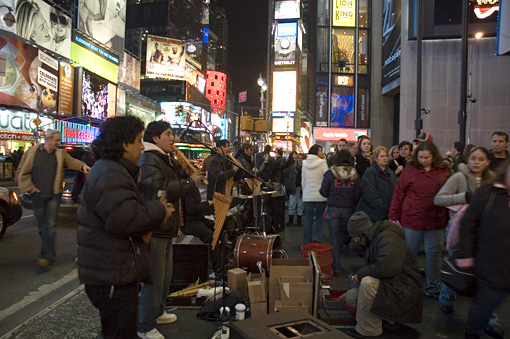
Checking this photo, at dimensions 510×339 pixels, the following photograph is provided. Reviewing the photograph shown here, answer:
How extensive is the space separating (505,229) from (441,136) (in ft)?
79.1

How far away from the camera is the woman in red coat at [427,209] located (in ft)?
18.0

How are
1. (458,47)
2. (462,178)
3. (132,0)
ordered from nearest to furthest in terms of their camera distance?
(462,178) < (458,47) < (132,0)

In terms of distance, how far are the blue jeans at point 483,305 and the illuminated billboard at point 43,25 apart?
39.3 m

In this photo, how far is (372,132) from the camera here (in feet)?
135

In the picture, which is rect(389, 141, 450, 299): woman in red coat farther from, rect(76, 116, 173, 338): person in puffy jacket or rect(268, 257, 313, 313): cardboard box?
rect(76, 116, 173, 338): person in puffy jacket

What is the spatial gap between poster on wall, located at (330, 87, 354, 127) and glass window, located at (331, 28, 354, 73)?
206 centimetres

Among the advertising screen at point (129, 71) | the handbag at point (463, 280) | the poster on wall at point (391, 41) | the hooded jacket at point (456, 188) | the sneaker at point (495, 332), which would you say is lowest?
the sneaker at point (495, 332)

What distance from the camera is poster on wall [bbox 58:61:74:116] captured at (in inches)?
1634

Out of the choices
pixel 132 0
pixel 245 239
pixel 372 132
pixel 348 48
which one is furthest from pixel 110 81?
pixel 132 0

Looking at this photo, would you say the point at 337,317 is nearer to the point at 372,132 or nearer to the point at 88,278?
the point at 88,278

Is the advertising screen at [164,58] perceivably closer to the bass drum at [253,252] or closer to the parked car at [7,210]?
the parked car at [7,210]

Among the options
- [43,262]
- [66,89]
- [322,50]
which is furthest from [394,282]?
[66,89]

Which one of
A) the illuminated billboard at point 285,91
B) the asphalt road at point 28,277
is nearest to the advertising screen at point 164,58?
the illuminated billboard at point 285,91

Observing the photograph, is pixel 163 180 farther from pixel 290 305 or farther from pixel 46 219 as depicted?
pixel 46 219
